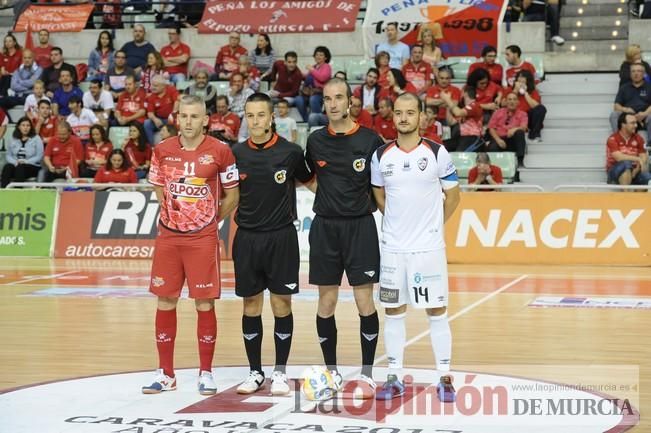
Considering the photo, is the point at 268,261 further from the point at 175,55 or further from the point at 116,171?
the point at 175,55

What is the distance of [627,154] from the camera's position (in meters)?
20.8

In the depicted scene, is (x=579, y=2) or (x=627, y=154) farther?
(x=579, y=2)

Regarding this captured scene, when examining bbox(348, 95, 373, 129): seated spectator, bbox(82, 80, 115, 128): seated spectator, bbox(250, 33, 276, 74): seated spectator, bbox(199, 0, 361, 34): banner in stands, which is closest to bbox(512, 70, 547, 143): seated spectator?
bbox(348, 95, 373, 129): seated spectator

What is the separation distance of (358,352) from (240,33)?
16430 millimetres

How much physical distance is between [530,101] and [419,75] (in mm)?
2196

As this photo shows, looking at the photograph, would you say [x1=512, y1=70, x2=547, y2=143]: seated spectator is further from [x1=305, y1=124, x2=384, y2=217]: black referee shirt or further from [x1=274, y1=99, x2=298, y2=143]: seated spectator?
[x1=305, y1=124, x2=384, y2=217]: black referee shirt

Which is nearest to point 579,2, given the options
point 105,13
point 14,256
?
point 105,13

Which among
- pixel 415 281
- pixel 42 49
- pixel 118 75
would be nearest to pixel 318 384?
pixel 415 281

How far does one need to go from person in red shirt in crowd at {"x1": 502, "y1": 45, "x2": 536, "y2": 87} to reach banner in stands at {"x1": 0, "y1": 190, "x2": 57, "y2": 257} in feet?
29.4

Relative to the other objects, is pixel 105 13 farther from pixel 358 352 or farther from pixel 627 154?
pixel 358 352

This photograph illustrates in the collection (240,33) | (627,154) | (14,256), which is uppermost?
(240,33)

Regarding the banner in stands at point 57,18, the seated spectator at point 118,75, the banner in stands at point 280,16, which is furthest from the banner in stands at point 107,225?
the banner in stands at point 57,18

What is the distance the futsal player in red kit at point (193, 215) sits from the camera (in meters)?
9.14

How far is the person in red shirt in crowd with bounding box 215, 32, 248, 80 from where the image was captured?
25.1 metres
